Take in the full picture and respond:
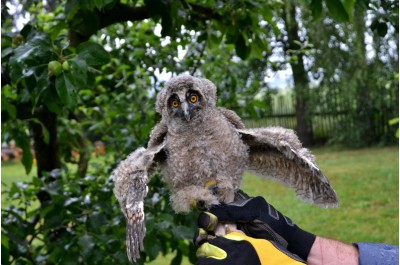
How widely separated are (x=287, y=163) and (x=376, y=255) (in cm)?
33

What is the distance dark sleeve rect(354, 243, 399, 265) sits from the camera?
54.4 inches

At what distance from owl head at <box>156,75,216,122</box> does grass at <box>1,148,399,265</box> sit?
2.36 metres

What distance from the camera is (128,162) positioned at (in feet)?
4.18

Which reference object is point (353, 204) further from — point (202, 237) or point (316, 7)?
point (202, 237)

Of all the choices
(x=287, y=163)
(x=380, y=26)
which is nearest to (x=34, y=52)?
(x=287, y=163)

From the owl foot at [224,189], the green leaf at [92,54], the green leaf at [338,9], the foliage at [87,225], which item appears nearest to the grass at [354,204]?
the foliage at [87,225]

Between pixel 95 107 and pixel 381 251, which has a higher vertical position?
pixel 95 107

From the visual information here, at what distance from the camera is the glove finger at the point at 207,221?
123 cm

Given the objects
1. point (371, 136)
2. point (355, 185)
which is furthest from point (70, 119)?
point (371, 136)

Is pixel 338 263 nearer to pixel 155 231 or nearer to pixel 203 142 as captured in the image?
pixel 203 142

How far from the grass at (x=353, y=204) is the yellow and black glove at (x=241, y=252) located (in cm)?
237

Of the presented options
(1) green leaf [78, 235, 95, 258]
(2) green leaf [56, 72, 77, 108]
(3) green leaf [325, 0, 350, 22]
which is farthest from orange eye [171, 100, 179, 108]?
(1) green leaf [78, 235, 95, 258]

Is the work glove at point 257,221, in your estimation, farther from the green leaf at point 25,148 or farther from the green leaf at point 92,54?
the green leaf at point 25,148

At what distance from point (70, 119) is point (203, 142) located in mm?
2585
